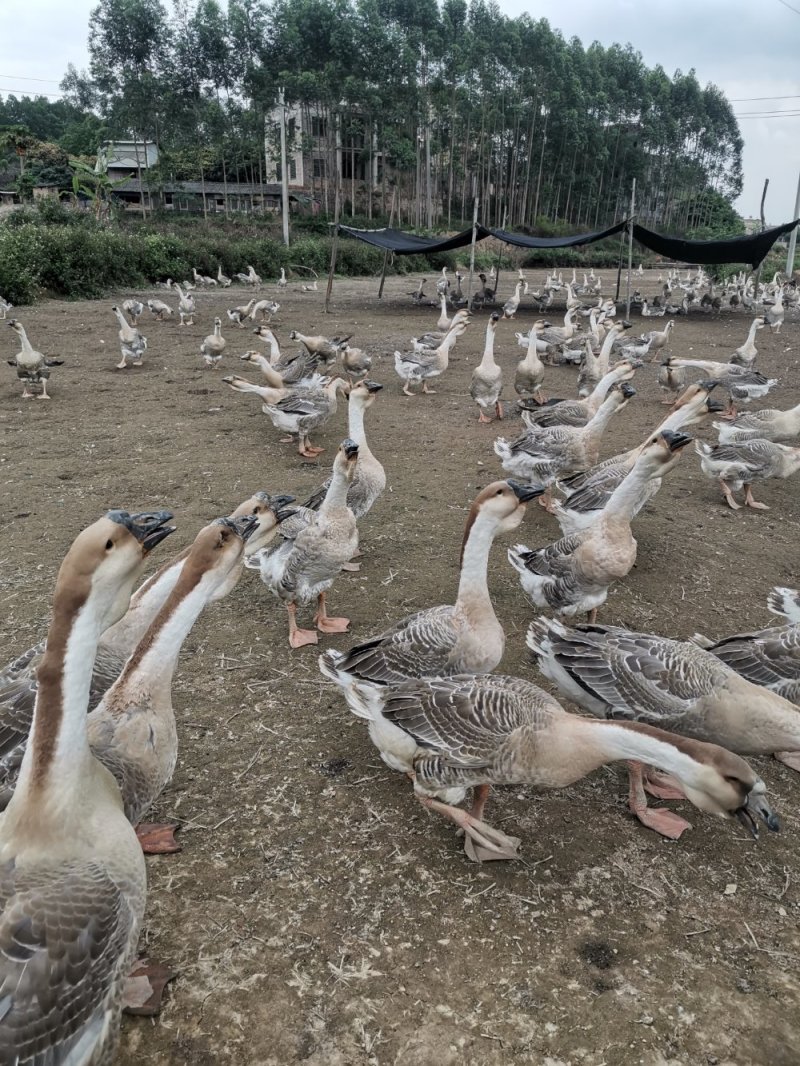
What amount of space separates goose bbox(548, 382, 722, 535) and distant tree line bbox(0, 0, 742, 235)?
38.4m

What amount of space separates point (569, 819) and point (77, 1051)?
2391 mm

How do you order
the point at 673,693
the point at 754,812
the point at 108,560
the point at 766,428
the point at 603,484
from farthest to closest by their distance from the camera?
the point at 766,428 < the point at 603,484 < the point at 673,693 < the point at 754,812 < the point at 108,560

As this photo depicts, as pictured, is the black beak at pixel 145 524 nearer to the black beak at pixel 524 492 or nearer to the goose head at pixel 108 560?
the goose head at pixel 108 560

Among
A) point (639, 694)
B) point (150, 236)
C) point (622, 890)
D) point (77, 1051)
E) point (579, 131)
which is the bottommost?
point (622, 890)

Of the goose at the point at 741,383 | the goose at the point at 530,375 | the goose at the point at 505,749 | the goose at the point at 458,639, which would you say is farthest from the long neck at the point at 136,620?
the goose at the point at 741,383

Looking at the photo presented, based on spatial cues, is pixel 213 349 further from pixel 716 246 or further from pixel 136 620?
pixel 716 246

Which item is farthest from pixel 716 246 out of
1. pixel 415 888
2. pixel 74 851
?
pixel 74 851

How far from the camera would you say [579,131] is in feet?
200

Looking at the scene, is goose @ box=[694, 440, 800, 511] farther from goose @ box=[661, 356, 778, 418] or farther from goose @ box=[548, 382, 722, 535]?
goose @ box=[661, 356, 778, 418]

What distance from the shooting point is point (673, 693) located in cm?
353

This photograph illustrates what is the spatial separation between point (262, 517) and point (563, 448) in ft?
15.8

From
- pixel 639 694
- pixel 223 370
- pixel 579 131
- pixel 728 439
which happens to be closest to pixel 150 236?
pixel 223 370

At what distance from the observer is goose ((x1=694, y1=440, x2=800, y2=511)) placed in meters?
7.63

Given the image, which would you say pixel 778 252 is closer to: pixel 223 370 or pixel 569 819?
pixel 223 370
